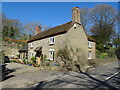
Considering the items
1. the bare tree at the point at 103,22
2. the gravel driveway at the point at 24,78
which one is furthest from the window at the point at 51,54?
the bare tree at the point at 103,22

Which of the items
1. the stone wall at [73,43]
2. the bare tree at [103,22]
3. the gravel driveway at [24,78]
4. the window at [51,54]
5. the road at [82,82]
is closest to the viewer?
the road at [82,82]

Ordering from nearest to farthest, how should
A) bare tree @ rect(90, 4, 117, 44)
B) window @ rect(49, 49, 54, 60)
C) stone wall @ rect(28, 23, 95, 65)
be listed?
1. stone wall @ rect(28, 23, 95, 65)
2. window @ rect(49, 49, 54, 60)
3. bare tree @ rect(90, 4, 117, 44)

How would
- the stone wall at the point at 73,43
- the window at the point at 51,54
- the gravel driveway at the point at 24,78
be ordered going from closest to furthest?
the gravel driveway at the point at 24,78
the stone wall at the point at 73,43
the window at the point at 51,54

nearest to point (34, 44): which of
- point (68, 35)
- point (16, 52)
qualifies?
point (68, 35)

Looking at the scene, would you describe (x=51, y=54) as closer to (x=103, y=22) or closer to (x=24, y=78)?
(x=24, y=78)

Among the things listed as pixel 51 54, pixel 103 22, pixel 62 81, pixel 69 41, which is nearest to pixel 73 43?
pixel 69 41

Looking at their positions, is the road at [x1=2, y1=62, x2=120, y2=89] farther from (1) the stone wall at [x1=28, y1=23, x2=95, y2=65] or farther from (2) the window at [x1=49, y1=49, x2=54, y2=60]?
(2) the window at [x1=49, y1=49, x2=54, y2=60]

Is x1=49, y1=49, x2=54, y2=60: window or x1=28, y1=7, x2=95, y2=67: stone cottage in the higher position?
x1=28, y1=7, x2=95, y2=67: stone cottage

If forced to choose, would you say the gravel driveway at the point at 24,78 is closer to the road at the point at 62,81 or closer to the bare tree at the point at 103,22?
the road at the point at 62,81

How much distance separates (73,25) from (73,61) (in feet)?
19.0

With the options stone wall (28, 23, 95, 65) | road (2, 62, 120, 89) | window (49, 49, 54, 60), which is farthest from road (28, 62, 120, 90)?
window (49, 49, 54, 60)

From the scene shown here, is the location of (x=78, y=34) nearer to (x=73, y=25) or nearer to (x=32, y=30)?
(x=73, y=25)

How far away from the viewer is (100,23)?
113 feet

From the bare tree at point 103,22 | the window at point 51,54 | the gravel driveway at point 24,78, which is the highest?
the bare tree at point 103,22
